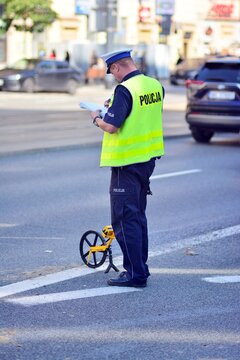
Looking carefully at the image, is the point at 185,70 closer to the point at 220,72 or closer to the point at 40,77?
the point at 40,77

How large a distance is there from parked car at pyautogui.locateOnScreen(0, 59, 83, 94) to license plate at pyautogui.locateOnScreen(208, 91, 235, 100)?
21.9 m

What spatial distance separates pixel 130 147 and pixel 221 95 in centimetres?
1236

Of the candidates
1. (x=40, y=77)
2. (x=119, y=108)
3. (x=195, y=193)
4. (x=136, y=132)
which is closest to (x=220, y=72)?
(x=195, y=193)

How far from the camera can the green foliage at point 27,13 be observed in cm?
4647

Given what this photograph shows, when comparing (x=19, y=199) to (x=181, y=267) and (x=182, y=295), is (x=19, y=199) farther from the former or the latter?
(x=182, y=295)

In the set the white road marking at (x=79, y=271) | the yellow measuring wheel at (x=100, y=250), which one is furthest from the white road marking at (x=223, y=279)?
the white road marking at (x=79, y=271)

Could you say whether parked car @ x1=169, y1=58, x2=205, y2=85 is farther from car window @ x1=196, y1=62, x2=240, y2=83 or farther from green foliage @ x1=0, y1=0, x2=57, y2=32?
car window @ x1=196, y1=62, x2=240, y2=83

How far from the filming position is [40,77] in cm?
4141

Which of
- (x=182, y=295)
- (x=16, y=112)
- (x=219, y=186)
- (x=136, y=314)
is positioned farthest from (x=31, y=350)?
(x=16, y=112)

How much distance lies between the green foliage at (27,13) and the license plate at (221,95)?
2796 cm

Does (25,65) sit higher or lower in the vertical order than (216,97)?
lower

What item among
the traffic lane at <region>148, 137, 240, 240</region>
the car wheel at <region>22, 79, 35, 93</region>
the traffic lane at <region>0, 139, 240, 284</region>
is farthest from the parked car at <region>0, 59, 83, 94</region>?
the traffic lane at <region>0, 139, 240, 284</region>

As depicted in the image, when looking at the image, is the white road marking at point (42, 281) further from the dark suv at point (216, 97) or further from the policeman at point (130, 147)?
the dark suv at point (216, 97)

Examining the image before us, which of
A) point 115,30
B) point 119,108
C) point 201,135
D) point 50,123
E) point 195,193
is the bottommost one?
point 115,30
